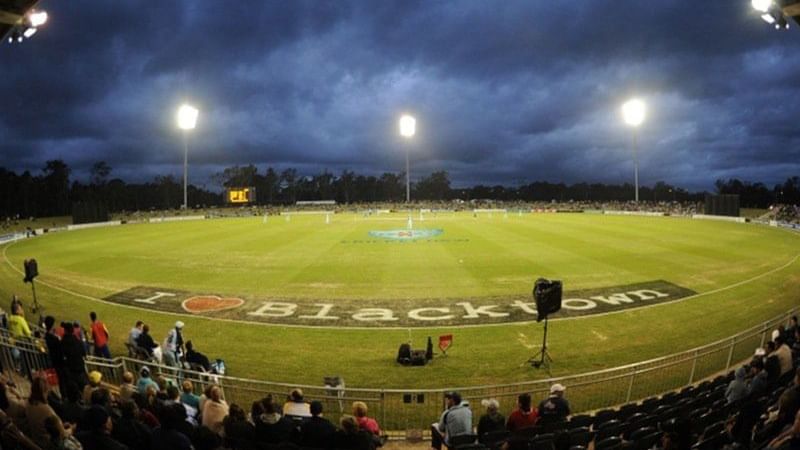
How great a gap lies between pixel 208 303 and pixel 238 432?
19974 mm

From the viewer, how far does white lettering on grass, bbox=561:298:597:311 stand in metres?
25.3

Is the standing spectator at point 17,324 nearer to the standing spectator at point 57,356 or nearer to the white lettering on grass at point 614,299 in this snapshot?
the standing spectator at point 57,356

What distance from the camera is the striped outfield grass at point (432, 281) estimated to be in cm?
1867

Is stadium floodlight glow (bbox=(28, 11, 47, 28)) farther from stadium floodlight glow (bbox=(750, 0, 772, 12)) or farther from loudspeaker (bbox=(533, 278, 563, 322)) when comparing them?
stadium floodlight glow (bbox=(750, 0, 772, 12))

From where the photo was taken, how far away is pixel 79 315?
25703 millimetres

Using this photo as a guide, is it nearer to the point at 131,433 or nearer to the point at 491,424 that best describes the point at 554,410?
the point at 491,424

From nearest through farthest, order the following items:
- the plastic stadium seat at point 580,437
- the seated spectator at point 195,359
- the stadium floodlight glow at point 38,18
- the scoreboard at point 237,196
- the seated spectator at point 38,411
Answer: the seated spectator at point 38,411 → the plastic stadium seat at point 580,437 → the stadium floodlight glow at point 38,18 → the seated spectator at point 195,359 → the scoreboard at point 237,196

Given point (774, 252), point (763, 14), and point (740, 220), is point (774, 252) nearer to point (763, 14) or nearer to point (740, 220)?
point (763, 14)

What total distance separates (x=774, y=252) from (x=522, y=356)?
1463 inches

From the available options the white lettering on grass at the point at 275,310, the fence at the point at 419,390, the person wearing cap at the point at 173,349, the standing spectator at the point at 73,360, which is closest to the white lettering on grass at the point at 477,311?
the fence at the point at 419,390

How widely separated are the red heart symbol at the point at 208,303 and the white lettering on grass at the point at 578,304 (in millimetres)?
16203

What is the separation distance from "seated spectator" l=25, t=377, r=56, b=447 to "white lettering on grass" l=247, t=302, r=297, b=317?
16485 millimetres

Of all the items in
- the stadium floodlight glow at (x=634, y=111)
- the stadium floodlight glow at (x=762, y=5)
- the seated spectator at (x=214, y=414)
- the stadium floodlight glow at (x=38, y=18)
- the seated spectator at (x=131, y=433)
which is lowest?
the seated spectator at (x=214, y=414)

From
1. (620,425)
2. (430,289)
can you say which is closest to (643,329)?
(430,289)
